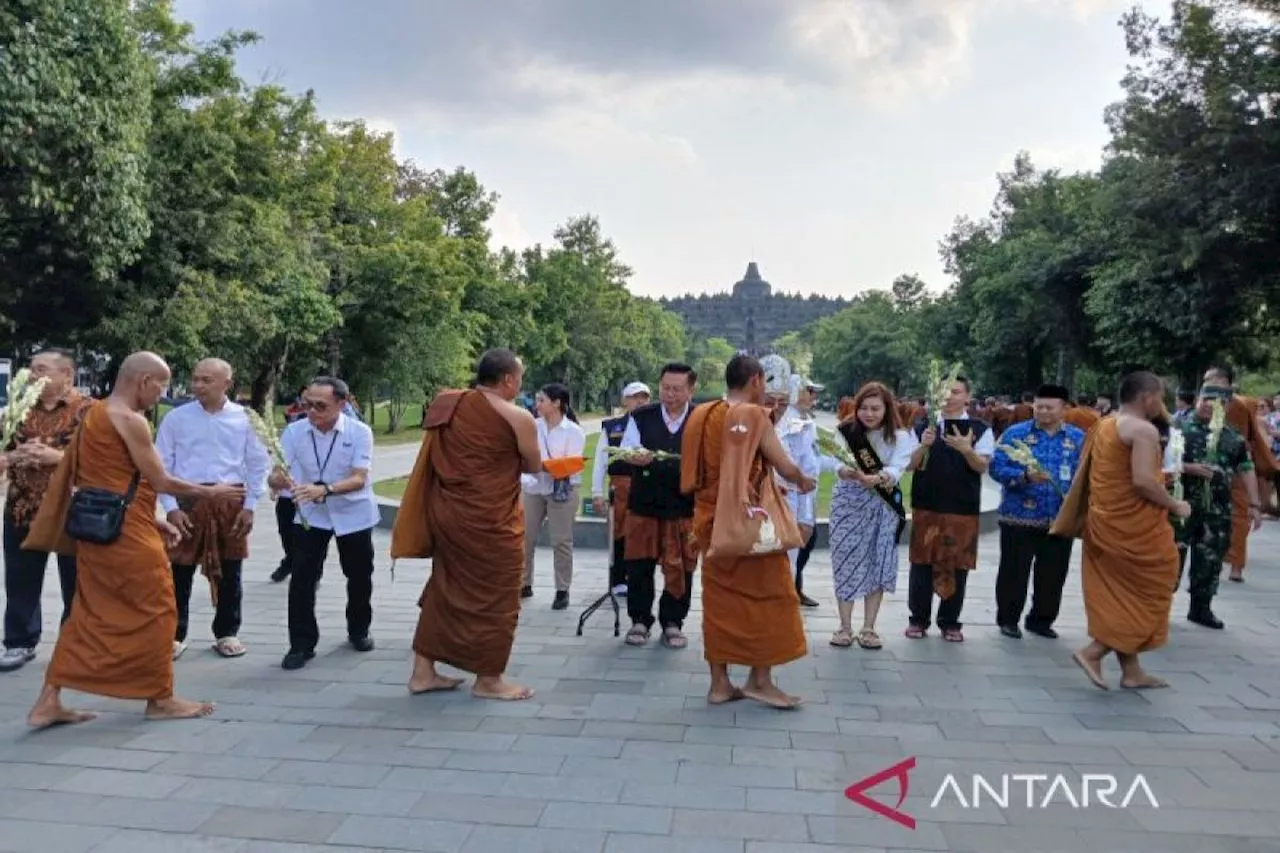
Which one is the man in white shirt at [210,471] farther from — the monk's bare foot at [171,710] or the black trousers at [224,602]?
the monk's bare foot at [171,710]

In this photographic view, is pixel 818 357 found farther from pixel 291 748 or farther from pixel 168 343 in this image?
pixel 291 748

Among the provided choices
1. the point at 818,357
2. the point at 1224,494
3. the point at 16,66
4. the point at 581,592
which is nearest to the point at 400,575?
the point at 581,592

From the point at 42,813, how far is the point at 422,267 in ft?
95.2

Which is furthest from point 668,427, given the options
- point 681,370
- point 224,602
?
point 224,602

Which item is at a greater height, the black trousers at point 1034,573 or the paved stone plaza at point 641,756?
the black trousers at point 1034,573

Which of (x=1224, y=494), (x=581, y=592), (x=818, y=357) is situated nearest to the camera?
(x=1224, y=494)

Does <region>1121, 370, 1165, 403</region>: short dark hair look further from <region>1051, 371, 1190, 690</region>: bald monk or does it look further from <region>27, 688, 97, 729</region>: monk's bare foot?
<region>27, 688, 97, 729</region>: monk's bare foot

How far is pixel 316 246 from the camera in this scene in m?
29.0

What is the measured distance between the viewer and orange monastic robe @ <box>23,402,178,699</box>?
452 cm

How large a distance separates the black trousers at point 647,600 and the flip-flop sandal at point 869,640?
1.19m

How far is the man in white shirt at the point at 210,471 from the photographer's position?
19.0 ft

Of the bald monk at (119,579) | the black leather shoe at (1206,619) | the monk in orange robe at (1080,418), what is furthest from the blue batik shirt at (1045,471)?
the bald monk at (119,579)

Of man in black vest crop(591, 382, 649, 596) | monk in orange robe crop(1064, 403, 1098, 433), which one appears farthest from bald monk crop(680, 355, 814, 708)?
monk in orange robe crop(1064, 403, 1098, 433)

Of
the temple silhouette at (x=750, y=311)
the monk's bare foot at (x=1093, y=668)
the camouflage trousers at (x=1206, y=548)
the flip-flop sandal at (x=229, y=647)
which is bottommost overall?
the flip-flop sandal at (x=229, y=647)
